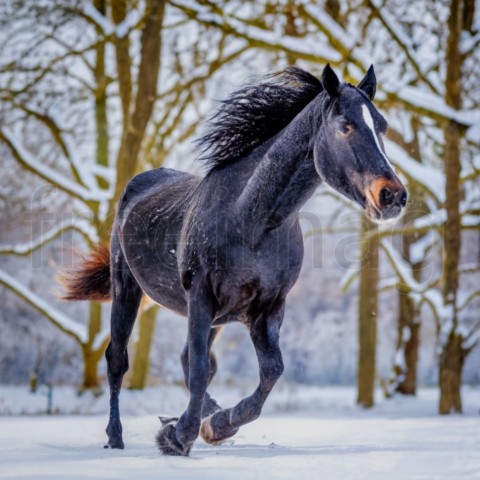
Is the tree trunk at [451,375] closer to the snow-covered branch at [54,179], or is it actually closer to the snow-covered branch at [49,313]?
the snow-covered branch at [54,179]

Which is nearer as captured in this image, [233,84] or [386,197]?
[386,197]

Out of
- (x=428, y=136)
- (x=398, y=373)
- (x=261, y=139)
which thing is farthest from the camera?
(x=398, y=373)

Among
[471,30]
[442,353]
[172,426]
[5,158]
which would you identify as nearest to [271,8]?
[471,30]

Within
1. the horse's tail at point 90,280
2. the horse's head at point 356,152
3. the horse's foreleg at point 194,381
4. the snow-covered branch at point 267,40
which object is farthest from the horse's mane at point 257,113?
the snow-covered branch at point 267,40

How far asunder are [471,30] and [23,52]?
8465 millimetres

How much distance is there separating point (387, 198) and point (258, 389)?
168cm

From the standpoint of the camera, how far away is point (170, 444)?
522 cm

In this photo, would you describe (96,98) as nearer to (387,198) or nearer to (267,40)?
(267,40)

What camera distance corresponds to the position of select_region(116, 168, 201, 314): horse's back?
6.07 meters

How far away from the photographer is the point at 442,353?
1252 cm

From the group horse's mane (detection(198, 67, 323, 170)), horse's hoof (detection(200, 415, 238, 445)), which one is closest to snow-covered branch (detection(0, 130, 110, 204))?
horse's mane (detection(198, 67, 323, 170))

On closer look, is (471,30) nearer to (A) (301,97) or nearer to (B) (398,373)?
(B) (398,373)

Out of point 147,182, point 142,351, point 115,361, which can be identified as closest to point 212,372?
point 115,361

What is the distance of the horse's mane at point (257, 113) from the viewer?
18.6 feet
